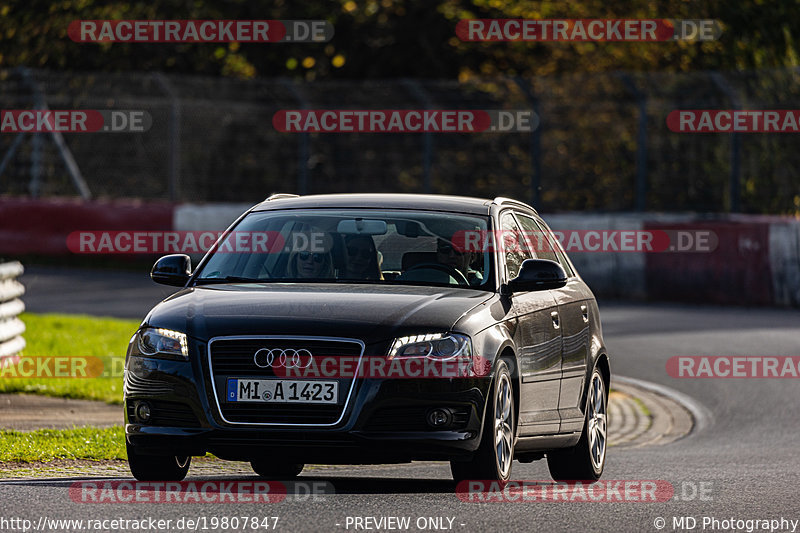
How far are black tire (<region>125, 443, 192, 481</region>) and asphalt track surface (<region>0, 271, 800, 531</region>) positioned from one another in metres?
0.39

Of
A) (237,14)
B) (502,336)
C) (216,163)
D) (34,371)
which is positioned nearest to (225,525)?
(502,336)

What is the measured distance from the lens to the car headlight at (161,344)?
8273 mm

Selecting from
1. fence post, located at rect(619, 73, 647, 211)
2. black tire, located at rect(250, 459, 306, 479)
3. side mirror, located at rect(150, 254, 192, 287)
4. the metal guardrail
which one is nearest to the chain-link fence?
fence post, located at rect(619, 73, 647, 211)

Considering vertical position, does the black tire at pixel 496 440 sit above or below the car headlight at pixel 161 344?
below

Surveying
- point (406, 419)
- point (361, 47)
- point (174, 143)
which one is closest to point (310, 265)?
point (406, 419)

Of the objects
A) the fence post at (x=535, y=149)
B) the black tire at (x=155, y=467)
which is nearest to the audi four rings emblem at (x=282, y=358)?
the black tire at (x=155, y=467)

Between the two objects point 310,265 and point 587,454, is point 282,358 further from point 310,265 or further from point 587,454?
point 587,454

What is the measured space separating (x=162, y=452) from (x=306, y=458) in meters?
0.77

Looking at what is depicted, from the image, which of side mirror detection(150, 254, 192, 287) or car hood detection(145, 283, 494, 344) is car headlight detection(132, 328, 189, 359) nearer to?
car hood detection(145, 283, 494, 344)

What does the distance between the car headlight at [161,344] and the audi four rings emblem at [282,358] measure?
0.38 meters

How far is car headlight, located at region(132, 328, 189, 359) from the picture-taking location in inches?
326

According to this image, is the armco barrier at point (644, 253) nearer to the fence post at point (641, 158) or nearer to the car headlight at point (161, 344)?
the fence post at point (641, 158)

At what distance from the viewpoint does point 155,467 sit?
8.77m

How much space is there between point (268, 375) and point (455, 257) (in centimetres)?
161
